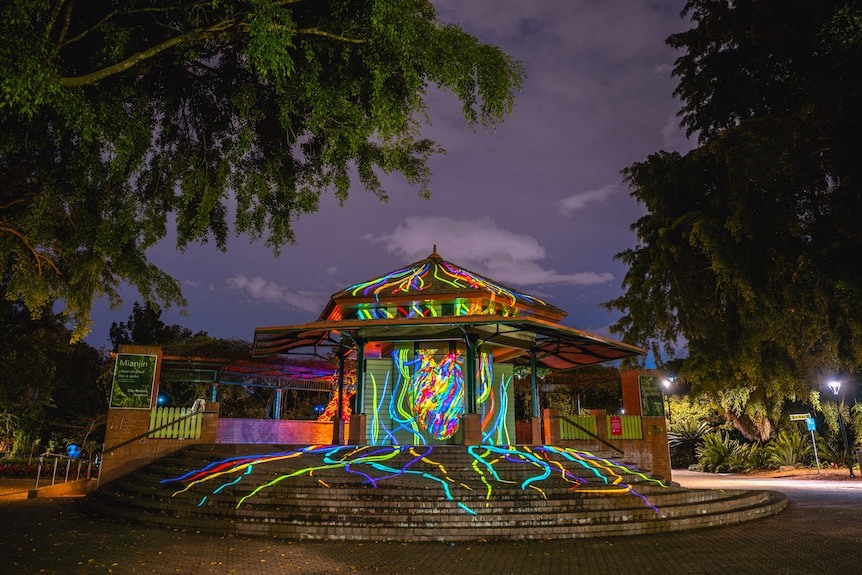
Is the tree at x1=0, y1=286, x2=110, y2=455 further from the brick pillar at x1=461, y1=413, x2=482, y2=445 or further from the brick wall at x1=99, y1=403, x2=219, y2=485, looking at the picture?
the brick pillar at x1=461, y1=413, x2=482, y2=445

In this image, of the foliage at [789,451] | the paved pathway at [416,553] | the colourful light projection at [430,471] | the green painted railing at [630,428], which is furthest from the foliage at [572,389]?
the paved pathway at [416,553]

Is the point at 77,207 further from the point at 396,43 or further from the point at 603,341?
the point at 603,341

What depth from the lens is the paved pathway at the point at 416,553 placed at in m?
6.89

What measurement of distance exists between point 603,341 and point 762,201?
283 inches

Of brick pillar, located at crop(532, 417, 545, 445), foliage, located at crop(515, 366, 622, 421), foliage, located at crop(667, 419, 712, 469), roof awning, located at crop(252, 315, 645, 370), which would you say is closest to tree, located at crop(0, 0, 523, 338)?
roof awning, located at crop(252, 315, 645, 370)

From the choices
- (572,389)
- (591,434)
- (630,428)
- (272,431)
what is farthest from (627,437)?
(572,389)

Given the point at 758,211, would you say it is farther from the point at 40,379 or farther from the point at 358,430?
the point at 40,379

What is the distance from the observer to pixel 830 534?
30.7 ft

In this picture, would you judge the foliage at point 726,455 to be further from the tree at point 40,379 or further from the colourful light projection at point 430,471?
the tree at point 40,379

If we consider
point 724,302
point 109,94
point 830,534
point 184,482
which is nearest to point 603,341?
point 830,534

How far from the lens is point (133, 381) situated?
587 inches

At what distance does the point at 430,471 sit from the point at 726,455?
2259 centimetres

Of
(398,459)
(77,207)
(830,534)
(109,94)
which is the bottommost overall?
(830,534)

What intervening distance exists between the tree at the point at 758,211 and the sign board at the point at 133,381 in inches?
651
